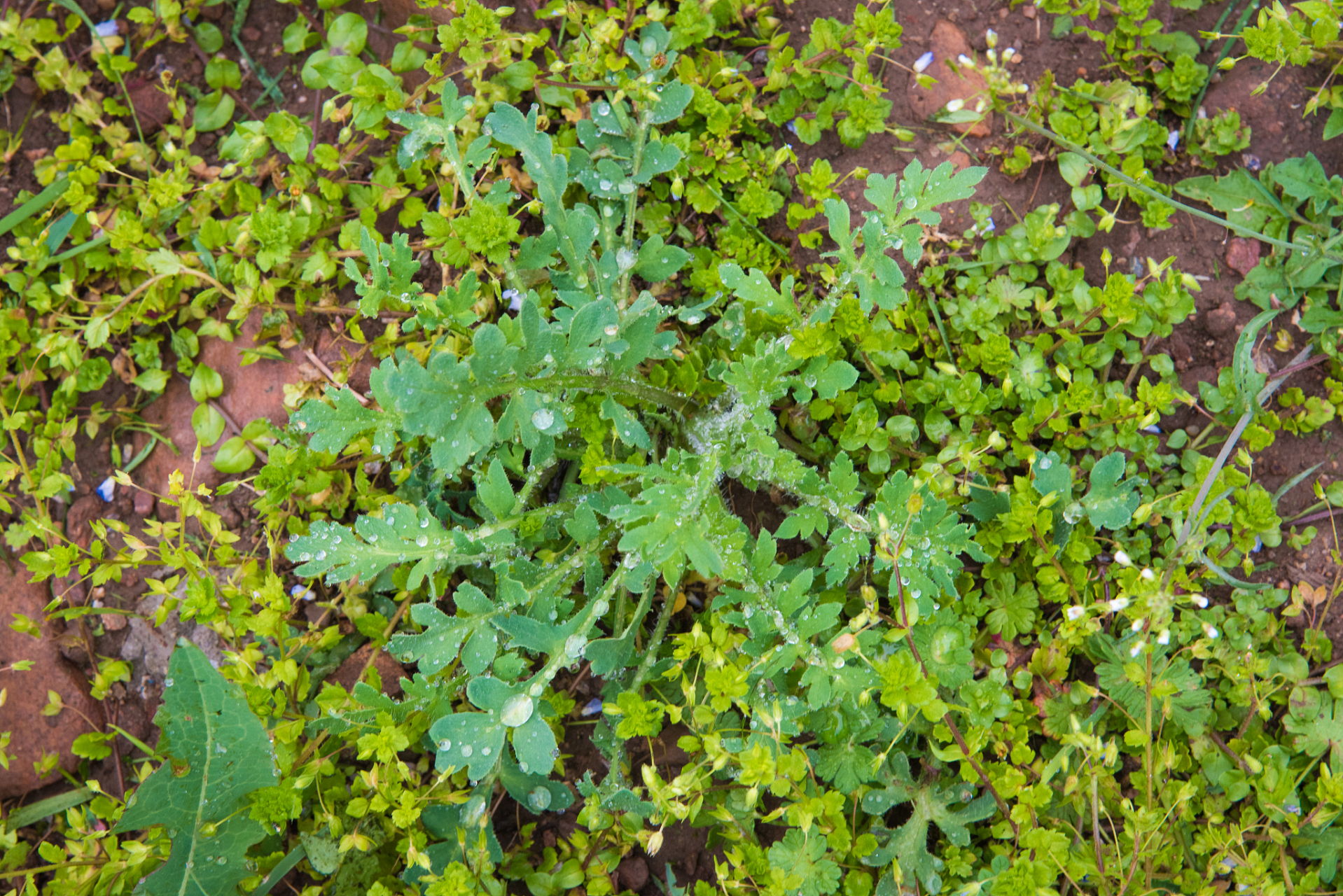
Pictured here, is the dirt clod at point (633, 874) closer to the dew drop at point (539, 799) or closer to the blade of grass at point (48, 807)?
the dew drop at point (539, 799)

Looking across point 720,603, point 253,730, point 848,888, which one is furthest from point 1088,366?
point 253,730

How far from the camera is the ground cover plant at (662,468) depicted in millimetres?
2387

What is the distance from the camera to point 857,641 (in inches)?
87.1

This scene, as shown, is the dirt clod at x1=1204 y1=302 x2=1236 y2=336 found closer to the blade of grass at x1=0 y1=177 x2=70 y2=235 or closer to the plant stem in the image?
the plant stem

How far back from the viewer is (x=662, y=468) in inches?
92.4

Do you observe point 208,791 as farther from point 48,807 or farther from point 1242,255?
point 1242,255

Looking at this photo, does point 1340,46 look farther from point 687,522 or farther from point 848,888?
point 848,888

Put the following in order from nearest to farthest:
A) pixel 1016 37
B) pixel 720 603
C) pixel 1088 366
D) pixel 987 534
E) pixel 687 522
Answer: pixel 687 522, pixel 720 603, pixel 987 534, pixel 1088 366, pixel 1016 37

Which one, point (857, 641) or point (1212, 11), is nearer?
point (857, 641)

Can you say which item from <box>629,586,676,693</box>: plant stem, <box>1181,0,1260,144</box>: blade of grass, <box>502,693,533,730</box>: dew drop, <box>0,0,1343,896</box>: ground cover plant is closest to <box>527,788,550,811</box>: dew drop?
<box>0,0,1343,896</box>: ground cover plant

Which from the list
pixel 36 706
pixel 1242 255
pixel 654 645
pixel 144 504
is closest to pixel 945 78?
pixel 1242 255

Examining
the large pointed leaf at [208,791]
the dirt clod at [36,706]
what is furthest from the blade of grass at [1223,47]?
the dirt clod at [36,706]

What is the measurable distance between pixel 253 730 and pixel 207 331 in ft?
4.80

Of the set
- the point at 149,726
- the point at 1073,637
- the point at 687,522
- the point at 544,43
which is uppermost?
the point at 544,43
